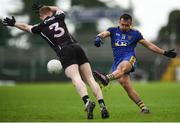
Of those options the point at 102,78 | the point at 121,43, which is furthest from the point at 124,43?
the point at 102,78

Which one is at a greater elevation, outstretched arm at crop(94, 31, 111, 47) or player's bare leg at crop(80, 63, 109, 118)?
outstretched arm at crop(94, 31, 111, 47)

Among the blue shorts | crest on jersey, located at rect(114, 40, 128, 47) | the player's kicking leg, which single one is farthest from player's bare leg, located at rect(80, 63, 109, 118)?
crest on jersey, located at rect(114, 40, 128, 47)

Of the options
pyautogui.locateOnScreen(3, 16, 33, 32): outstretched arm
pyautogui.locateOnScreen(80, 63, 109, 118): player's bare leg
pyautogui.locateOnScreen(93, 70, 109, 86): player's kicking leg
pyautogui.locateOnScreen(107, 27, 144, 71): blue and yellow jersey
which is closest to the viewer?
pyautogui.locateOnScreen(80, 63, 109, 118): player's bare leg

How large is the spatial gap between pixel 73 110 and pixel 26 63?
1167 inches

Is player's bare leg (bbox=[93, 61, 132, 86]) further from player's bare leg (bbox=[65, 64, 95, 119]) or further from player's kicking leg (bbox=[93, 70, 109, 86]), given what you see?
player's bare leg (bbox=[65, 64, 95, 119])

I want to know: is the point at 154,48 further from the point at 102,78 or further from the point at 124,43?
the point at 102,78

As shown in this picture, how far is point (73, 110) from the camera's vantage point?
14961 millimetres

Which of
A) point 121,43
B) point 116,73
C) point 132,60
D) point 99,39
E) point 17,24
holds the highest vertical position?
point 17,24

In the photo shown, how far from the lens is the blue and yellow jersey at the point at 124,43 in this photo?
44.9 ft

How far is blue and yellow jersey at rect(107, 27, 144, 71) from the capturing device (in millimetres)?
13695

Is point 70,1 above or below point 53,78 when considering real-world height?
above

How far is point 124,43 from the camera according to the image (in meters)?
13.8

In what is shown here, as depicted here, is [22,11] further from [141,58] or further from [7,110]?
[7,110]

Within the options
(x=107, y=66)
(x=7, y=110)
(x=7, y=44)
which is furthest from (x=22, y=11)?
(x=7, y=110)
